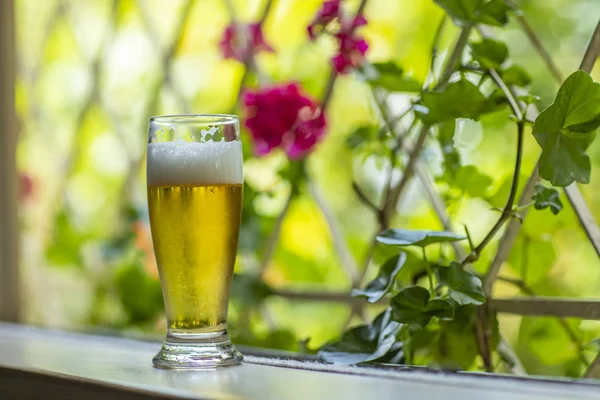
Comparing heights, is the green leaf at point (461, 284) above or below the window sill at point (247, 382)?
above

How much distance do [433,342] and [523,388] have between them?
26cm

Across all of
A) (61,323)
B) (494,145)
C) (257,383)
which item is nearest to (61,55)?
(61,323)

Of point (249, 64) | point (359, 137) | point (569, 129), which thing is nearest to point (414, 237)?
point (569, 129)

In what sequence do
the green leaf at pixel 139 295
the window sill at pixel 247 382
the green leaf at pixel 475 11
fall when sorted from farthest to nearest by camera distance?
the green leaf at pixel 139 295, the green leaf at pixel 475 11, the window sill at pixel 247 382

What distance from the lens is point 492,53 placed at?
792mm

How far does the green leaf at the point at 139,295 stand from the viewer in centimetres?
134

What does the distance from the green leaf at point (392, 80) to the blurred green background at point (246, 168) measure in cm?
10

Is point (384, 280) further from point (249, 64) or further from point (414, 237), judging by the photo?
point (249, 64)

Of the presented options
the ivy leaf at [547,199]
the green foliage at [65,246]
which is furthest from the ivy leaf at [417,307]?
the green foliage at [65,246]

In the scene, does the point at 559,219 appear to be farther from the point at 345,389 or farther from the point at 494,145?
the point at 494,145

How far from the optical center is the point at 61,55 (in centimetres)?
210

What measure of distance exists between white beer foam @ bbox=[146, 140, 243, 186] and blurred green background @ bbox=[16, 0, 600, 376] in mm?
305

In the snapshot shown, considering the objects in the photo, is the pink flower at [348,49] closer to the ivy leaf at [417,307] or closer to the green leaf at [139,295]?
the ivy leaf at [417,307]

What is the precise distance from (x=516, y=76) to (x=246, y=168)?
64cm
